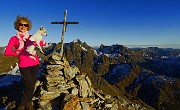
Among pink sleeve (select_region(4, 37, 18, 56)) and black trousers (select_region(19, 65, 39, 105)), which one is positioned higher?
pink sleeve (select_region(4, 37, 18, 56))

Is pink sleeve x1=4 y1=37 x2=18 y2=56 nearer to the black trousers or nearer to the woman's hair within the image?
the woman's hair

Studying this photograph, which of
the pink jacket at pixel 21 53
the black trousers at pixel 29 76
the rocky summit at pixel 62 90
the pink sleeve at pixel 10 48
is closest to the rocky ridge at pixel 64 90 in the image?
the rocky summit at pixel 62 90

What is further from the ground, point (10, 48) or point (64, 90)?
point (10, 48)

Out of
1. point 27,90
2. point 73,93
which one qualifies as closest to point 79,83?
point 73,93

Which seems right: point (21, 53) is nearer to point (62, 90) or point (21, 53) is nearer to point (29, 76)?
point (29, 76)

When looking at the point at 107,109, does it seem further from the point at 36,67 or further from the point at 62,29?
the point at 36,67

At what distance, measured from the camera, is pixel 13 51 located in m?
7.62

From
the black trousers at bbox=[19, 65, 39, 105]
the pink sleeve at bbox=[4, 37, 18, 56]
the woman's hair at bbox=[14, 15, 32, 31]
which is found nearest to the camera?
the pink sleeve at bbox=[4, 37, 18, 56]

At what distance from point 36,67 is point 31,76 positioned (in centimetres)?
32

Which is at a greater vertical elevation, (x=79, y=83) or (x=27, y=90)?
(x=27, y=90)

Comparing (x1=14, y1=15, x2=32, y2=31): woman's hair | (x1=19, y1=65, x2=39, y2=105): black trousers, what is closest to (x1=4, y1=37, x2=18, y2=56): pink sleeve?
(x1=14, y1=15, x2=32, y2=31): woman's hair

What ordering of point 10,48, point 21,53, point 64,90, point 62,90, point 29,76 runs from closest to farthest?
point 10,48
point 21,53
point 29,76
point 62,90
point 64,90

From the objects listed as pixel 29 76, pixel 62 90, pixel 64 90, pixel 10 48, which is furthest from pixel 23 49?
pixel 64 90

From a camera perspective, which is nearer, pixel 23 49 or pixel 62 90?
pixel 23 49
